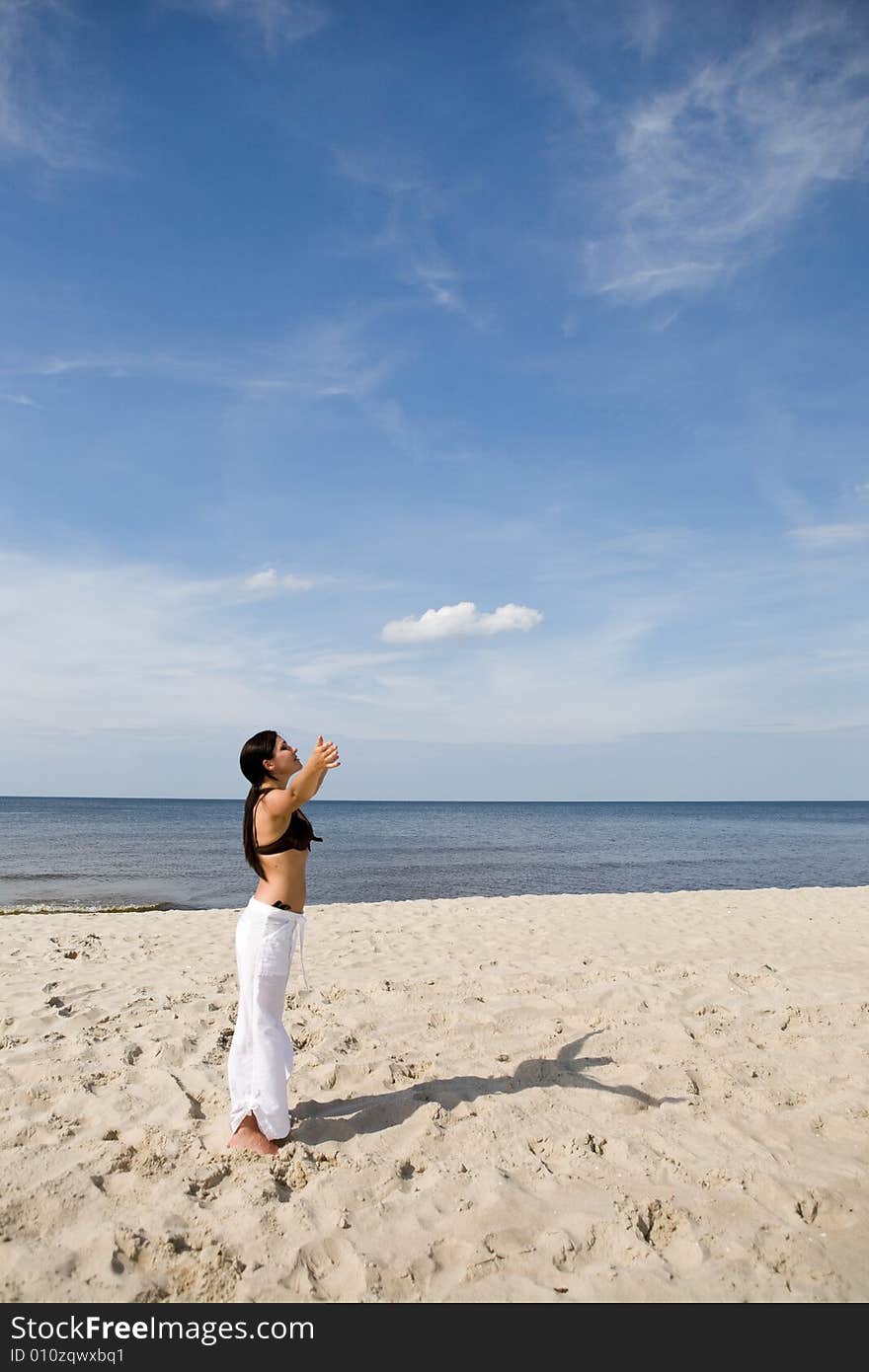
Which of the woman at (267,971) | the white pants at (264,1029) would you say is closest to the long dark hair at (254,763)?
the woman at (267,971)

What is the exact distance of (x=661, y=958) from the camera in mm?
9086

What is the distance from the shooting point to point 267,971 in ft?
13.7

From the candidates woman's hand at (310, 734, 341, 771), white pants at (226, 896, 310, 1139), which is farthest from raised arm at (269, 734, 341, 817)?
white pants at (226, 896, 310, 1139)

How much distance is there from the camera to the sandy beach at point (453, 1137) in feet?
11.0

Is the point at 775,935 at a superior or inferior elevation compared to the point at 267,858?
inferior

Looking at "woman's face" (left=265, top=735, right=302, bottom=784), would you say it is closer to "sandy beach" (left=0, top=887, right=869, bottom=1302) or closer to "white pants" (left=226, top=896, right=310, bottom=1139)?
"white pants" (left=226, top=896, right=310, bottom=1139)

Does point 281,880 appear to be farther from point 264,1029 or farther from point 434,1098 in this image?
point 434,1098

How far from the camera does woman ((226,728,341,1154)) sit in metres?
4.18

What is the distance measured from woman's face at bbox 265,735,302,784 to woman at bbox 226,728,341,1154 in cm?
1

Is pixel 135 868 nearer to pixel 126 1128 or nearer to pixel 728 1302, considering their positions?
pixel 126 1128

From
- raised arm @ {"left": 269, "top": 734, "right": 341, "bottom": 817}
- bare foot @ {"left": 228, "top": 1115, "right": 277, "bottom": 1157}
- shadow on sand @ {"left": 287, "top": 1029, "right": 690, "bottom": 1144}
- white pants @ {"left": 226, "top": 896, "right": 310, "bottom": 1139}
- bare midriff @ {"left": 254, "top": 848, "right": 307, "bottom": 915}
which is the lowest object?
shadow on sand @ {"left": 287, "top": 1029, "right": 690, "bottom": 1144}

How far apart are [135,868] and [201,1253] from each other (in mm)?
25810

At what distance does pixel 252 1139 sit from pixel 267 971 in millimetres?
932
